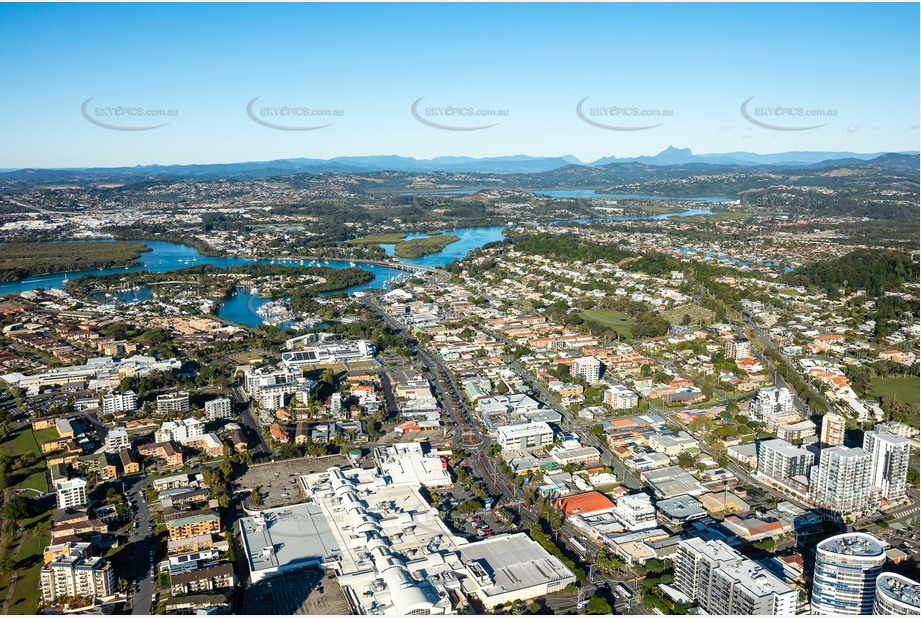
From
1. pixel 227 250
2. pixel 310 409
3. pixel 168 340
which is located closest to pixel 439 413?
pixel 310 409

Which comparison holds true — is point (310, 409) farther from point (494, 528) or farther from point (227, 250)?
point (227, 250)

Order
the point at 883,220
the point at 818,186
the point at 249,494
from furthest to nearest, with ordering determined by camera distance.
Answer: the point at 818,186, the point at 883,220, the point at 249,494

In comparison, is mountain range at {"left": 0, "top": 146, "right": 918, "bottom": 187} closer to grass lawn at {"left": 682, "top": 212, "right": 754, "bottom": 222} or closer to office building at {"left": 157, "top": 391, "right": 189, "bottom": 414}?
grass lawn at {"left": 682, "top": 212, "right": 754, "bottom": 222}

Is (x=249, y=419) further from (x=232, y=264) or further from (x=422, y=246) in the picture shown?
(x=422, y=246)

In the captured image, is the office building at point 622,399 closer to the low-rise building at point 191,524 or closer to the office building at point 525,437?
the office building at point 525,437

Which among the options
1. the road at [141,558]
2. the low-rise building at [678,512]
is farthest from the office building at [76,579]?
the low-rise building at [678,512]

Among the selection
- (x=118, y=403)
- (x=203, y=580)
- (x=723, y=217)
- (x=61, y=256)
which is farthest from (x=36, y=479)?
(x=723, y=217)
